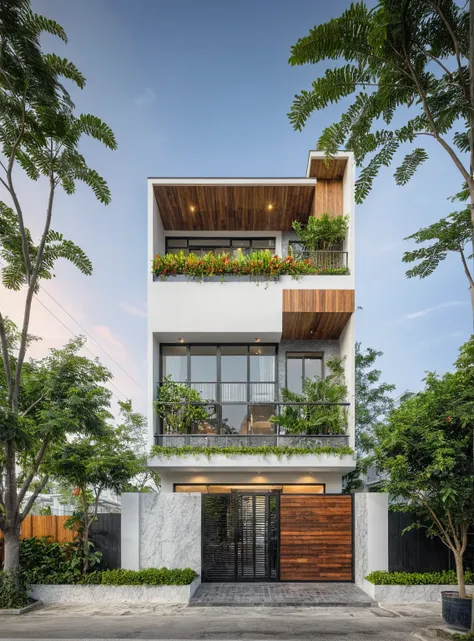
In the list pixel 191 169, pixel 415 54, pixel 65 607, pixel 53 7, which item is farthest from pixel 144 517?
pixel 53 7

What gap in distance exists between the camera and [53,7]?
10.7 meters

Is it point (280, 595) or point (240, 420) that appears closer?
point (280, 595)

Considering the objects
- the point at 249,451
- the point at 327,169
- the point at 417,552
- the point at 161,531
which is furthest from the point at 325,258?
the point at 161,531

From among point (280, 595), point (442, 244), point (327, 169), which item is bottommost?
point (280, 595)

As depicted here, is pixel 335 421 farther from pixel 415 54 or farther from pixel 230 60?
pixel 230 60

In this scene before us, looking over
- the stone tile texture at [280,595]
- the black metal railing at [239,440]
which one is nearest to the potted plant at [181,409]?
the black metal railing at [239,440]

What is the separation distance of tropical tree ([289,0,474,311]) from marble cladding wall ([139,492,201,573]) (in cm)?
737

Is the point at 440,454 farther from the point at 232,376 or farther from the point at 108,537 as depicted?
the point at 108,537

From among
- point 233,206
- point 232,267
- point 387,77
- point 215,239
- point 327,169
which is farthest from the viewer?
point 215,239

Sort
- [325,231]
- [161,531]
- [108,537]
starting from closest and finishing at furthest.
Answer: [108,537], [161,531], [325,231]

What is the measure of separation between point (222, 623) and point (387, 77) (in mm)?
9067

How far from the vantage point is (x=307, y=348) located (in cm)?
1414

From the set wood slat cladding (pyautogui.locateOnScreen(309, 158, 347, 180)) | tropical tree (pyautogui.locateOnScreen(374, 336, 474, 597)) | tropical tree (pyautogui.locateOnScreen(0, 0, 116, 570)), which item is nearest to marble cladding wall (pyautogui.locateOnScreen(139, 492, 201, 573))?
tropical tree (pyautogui.locateOnScreen(0, 0, 116, 570))

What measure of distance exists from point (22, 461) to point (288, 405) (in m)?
6.38
